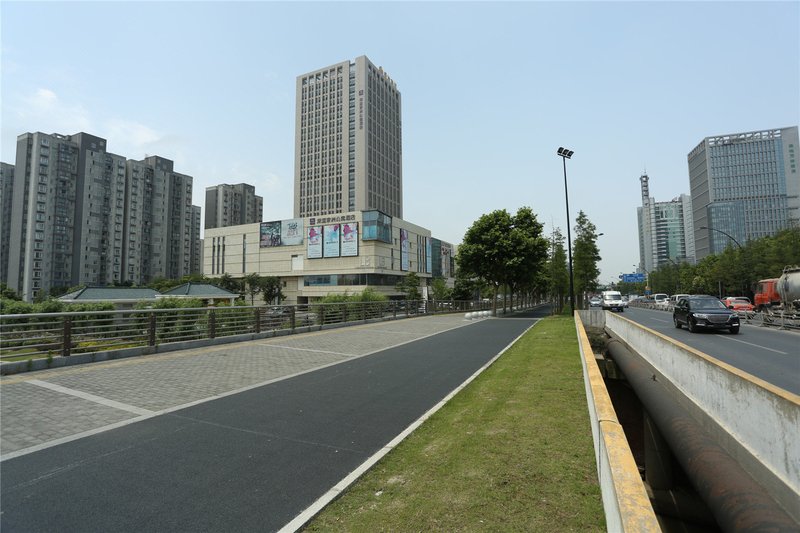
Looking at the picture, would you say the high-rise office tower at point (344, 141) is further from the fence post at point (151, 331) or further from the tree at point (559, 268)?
the fence post at point (151, 331)

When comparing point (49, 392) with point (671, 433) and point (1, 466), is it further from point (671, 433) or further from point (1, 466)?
point (671, 433)

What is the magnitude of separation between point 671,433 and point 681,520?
126 cm

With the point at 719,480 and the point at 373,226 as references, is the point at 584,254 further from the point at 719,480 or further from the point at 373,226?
the point at 373,226

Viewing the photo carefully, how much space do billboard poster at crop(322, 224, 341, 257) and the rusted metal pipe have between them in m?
68.9

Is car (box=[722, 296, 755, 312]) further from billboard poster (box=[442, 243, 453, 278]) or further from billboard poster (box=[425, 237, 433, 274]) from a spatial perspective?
billboard poster (box=[442, 243, 453, 278])

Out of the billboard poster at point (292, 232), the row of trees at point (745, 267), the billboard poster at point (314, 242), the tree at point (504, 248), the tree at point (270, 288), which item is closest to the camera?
the tree at point (504, 248)

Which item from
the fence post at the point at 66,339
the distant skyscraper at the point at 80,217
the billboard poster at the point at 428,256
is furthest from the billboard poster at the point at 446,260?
the fence post at the point at 66,339

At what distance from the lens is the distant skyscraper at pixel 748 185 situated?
110438 mm

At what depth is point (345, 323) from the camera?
21.3m

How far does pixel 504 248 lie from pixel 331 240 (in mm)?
47261

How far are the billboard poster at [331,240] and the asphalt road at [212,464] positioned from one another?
6784 cm

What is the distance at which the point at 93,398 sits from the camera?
20.7 ft

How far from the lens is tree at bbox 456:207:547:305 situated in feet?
108

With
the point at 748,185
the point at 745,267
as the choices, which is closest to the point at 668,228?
the point at 748,185
